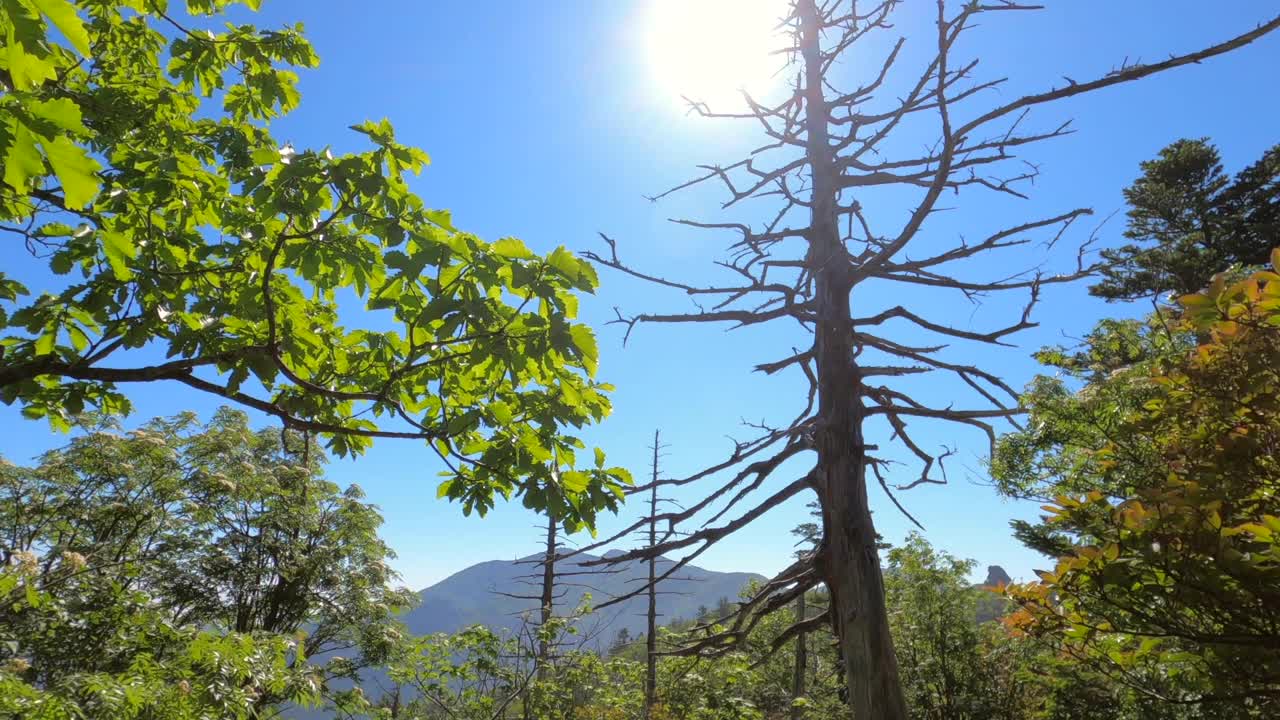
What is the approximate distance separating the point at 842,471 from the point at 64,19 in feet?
10.2

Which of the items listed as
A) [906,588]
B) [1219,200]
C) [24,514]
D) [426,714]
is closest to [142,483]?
[24,514]

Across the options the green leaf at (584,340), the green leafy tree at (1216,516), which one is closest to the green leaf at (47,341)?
the green leaf at (584,340)

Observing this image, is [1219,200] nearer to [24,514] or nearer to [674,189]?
[674,189]

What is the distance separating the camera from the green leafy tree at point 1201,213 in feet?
61.2

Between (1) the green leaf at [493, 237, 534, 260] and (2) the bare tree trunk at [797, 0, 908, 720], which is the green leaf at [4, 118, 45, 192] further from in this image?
(2) the bare tree trunk at [797, 0, 908, 720]

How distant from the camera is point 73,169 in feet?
4.87

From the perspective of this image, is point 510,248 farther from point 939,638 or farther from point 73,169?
point 939,638

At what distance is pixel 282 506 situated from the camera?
14734 mm

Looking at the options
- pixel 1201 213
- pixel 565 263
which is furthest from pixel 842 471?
pixel 1201 213

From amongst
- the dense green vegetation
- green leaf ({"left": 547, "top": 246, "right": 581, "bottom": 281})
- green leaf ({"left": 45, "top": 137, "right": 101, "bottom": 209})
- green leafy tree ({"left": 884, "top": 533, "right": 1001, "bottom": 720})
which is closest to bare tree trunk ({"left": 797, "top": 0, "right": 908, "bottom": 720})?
the dense green vegetation

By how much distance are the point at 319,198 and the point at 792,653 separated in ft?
103

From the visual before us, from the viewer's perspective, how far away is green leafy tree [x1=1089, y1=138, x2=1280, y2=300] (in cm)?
1864

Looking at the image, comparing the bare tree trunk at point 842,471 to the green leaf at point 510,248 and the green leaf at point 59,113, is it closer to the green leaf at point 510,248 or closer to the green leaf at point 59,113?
the green leaf at point 510,248

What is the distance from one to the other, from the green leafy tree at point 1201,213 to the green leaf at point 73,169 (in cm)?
2348
